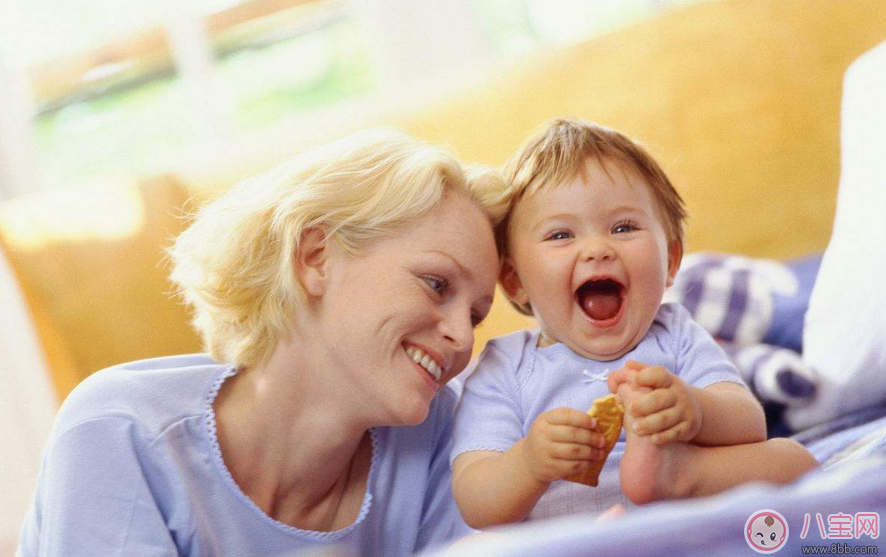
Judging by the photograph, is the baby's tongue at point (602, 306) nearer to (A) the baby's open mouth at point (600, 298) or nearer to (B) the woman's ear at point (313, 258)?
(A) the baby's open mouth at point (600, 298)

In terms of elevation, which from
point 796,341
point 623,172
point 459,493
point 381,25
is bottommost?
point 796,341

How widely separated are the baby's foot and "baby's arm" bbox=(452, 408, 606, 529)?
0.10ft

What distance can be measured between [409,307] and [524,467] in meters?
0.23

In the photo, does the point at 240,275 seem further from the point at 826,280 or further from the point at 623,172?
the point at 826,280

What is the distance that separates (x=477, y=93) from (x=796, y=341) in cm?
88

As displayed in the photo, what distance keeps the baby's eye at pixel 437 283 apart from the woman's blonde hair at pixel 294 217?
0.08m

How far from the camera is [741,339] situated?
154cm

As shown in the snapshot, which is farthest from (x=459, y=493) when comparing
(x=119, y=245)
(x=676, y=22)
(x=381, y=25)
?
(x=381, y=25)

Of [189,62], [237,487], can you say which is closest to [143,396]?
[237,487]

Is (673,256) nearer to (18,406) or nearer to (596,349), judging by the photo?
(596,349)

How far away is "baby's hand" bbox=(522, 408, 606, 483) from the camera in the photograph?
0.93 m

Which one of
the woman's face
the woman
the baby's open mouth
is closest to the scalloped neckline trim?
the woman

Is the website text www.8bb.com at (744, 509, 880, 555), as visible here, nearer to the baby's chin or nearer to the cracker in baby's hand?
the cracker in baby's hand

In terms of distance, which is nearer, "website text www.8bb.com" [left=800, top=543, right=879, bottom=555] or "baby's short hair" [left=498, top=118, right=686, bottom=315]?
"website text www.8bb.com" [left=800, top=543, right=879, bottom=555]
